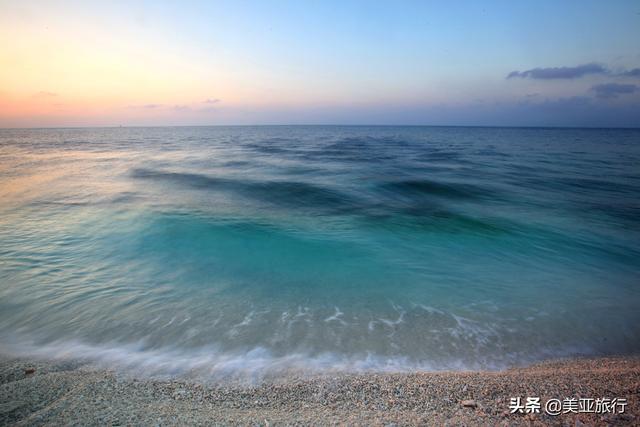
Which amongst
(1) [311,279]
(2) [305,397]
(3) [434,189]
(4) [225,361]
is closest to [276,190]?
(3) [434,189]

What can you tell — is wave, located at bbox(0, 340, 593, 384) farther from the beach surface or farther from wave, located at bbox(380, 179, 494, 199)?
wave, located at bbox(380, 179, 494, 199)

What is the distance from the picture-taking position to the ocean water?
4.84 metres

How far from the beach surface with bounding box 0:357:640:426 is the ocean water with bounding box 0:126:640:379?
1.34 ft

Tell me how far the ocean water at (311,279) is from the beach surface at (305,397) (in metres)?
0.41

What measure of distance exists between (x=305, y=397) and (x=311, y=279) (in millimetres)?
3738

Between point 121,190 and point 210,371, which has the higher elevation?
point 121,190

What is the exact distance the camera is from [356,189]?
17.6 metres

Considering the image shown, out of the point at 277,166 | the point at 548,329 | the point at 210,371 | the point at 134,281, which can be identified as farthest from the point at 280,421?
the point at 277,166

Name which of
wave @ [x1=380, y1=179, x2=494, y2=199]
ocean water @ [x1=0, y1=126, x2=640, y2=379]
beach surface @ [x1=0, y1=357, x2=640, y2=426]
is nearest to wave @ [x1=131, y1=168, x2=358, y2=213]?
ocean water @ [x1=0, y1=126, x2=640, y2=379]

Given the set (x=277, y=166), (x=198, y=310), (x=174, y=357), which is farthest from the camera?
(x=277, y=166)

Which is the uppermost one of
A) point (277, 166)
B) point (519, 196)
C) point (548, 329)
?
point (277, 166)

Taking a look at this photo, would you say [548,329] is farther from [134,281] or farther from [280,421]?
[134,281]

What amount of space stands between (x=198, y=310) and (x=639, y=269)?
10.8 meters

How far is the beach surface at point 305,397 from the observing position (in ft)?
10.5
